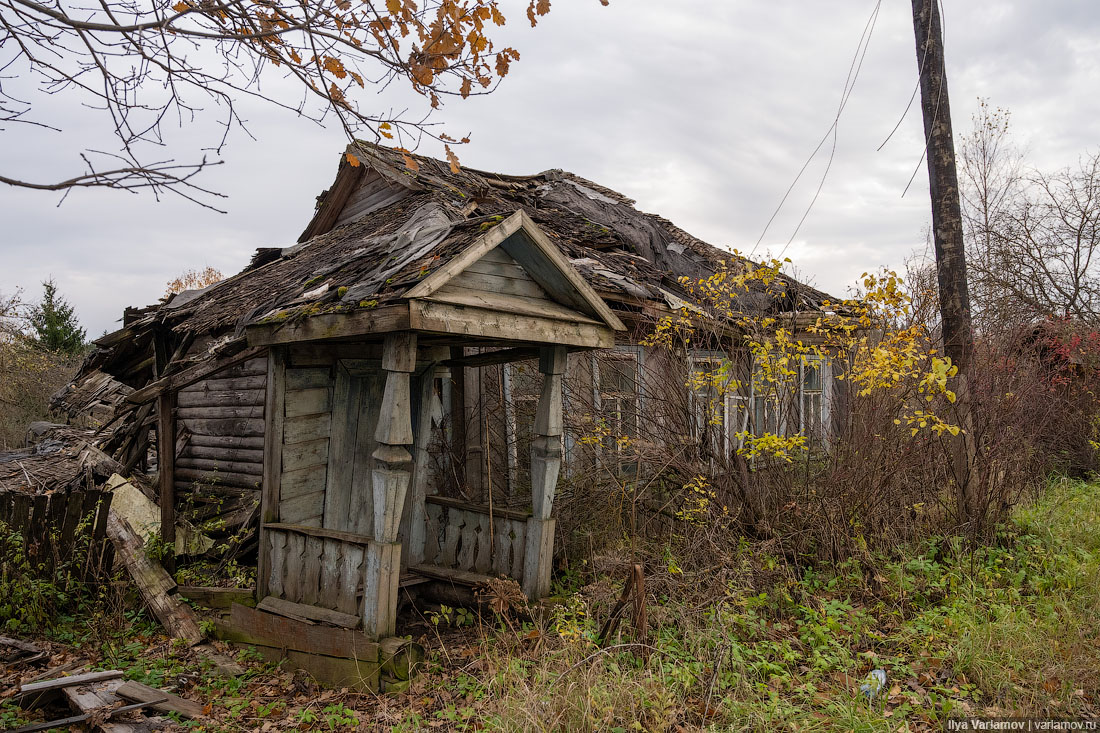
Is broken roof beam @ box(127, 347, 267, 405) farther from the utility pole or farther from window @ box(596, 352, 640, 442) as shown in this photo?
the utility pole

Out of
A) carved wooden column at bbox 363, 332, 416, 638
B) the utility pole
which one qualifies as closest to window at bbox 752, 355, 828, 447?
the utility pole

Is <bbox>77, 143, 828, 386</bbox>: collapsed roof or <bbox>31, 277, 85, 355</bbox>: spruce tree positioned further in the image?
<bbox>31, 277, 85, 355</bbox>: spruce tree

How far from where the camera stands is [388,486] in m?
4.40

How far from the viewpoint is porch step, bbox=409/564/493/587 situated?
5.61 meters

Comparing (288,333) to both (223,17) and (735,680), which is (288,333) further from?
(735,680)

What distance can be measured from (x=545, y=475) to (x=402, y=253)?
2164 mm

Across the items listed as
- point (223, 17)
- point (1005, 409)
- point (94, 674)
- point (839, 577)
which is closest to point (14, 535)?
point (94, 674)

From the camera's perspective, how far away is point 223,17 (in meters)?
3.27

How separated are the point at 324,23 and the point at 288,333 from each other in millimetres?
2366

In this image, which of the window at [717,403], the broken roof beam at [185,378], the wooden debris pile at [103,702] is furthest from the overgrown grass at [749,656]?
the broken roof beam at [185,378]

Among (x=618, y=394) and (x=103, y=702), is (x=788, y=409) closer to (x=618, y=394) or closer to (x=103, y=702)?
(x=618, y=394)

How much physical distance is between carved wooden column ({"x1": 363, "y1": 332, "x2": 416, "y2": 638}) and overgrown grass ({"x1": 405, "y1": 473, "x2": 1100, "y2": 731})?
724mm

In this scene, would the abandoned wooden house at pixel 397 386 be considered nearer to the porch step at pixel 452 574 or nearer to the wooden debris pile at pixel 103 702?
the porch step at pixel 452 574

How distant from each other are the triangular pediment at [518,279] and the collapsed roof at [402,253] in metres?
0.10
